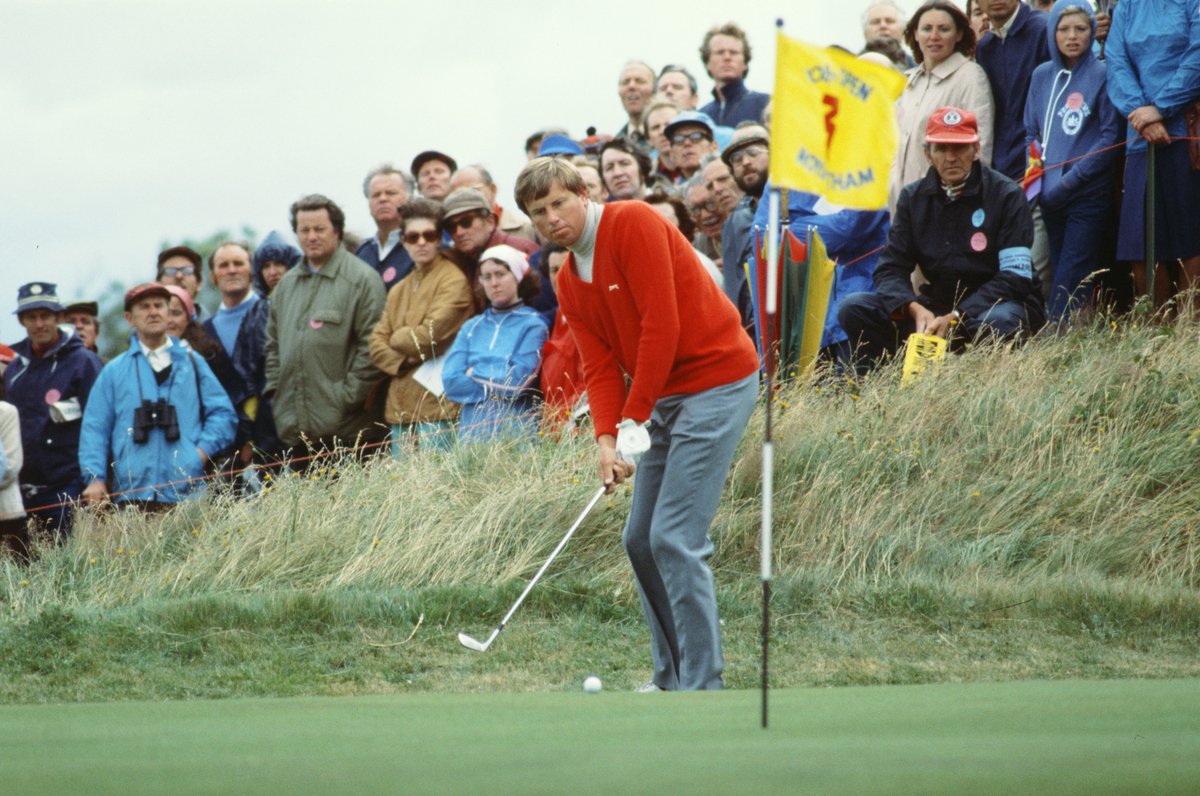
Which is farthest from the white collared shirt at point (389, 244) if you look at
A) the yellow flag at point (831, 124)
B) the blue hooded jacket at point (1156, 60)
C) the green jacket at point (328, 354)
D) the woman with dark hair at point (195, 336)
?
the yellow flag at point (831, 124)

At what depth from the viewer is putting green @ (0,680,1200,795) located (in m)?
3.15

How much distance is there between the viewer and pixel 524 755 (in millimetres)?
3480

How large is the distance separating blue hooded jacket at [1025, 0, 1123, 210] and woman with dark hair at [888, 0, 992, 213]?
18.2 inches

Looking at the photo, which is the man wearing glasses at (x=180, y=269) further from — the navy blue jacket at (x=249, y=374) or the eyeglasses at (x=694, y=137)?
the eyeglasses at (x=694, y=137)

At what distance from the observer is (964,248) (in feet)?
34.6

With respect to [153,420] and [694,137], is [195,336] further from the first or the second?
[694,137]

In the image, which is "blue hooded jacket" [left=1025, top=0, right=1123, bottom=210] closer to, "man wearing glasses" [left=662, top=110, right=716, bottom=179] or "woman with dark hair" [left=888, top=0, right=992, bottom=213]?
"woman with dark hair" [left=888, top=0, right=992, bottom=213]

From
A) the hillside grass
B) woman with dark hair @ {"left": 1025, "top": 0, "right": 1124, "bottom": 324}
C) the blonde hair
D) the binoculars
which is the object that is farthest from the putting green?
the binoculars

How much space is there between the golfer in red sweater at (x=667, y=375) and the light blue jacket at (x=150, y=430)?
18.4ft

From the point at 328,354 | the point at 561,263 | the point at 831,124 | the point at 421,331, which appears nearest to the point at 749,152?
the point at 561,263

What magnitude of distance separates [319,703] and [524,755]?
5.89 ft

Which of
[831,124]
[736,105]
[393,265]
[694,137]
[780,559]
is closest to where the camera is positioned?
[831,124]

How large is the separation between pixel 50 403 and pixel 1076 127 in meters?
7.73

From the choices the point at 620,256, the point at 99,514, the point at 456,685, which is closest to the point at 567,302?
the point at 620,256
